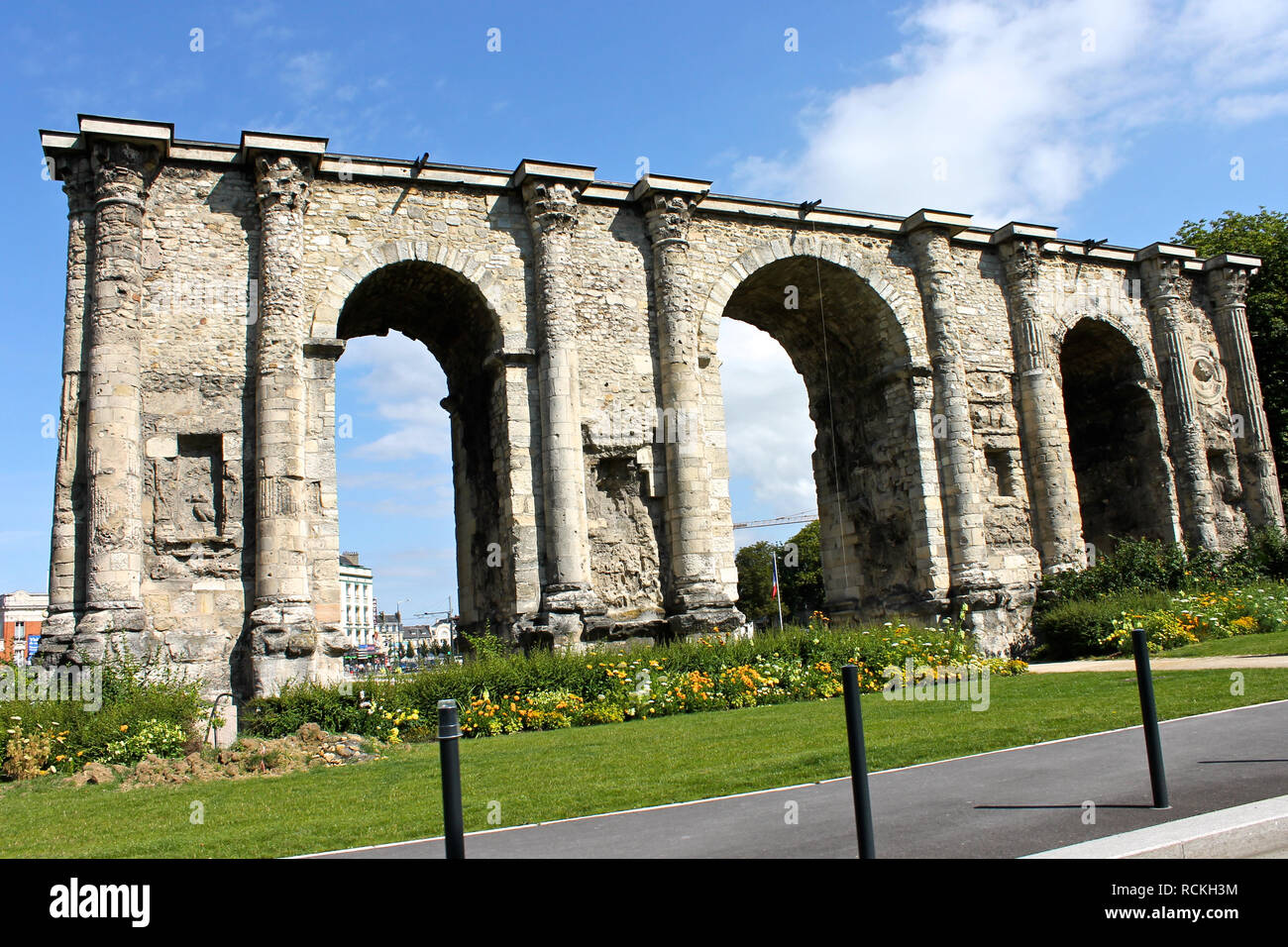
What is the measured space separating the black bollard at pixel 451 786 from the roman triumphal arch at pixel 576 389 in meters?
9.95

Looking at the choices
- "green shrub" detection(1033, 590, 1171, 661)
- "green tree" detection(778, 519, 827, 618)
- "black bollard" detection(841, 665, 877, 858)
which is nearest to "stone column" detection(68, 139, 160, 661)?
"black bollard" detection(841, 665, 877, 858)

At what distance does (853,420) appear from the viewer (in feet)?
69.0

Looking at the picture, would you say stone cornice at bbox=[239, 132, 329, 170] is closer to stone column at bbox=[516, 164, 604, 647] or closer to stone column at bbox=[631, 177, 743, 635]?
stone column at bbox=[516, 164, 604, 647]

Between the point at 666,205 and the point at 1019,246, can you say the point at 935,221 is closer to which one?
the point at 1019,246

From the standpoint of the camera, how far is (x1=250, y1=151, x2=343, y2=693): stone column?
13.4 meters

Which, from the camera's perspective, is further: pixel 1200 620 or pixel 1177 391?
pixel 1177 391

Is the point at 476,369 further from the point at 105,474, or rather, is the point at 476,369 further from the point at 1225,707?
the point at 1225,707

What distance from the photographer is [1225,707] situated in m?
8.91

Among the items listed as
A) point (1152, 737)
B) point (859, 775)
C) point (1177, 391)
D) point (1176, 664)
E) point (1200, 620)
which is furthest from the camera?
point (1177, 391)

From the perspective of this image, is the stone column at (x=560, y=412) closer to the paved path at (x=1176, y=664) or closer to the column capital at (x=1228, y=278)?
the paved path at (x=1176, y=664)

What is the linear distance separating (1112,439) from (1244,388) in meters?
3.30

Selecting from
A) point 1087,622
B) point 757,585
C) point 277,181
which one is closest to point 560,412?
point 277,181
